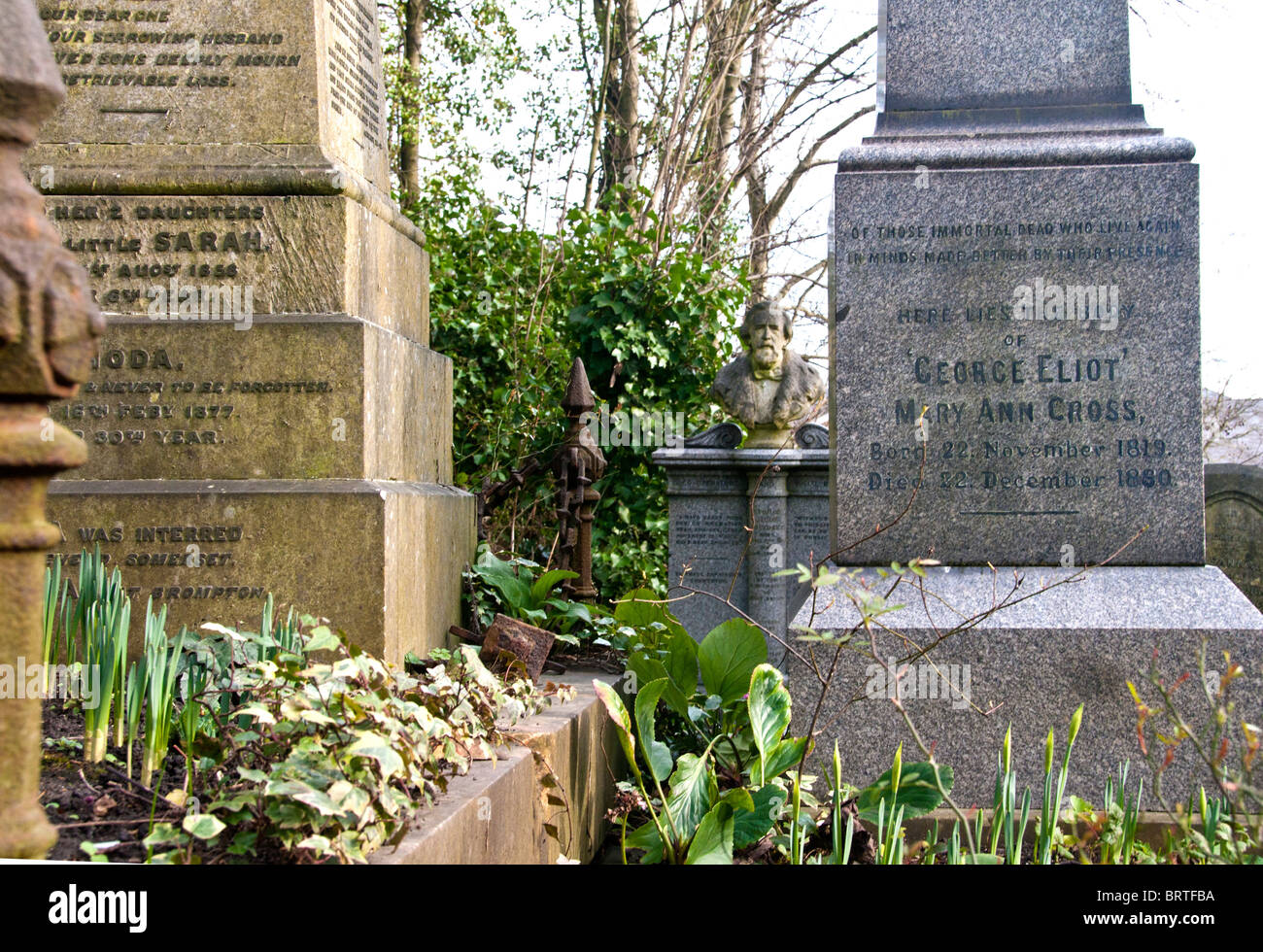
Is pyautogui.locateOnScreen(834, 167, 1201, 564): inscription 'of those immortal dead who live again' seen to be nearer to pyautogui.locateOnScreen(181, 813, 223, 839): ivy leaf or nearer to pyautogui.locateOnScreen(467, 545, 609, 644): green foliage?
pyautogui.locateOnScreen(467, 545, 609, 644): green foliage

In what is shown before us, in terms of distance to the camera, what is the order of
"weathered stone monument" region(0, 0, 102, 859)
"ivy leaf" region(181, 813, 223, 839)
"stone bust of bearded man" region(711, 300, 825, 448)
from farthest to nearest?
"stone bust of bearded man" region(711, 300, 825, 448) < "ivy leaf" region(181, 813, 223, 839) < "weathered stone monument" region(0, 0, 102, 859)

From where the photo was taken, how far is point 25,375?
1.47 meters

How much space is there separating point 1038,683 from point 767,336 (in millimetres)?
5628

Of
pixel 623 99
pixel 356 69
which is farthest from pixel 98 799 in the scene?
pixel 623 99

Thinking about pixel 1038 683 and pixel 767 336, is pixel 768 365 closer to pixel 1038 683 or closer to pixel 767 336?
pixel 767 336

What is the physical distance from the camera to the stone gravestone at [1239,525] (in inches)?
394

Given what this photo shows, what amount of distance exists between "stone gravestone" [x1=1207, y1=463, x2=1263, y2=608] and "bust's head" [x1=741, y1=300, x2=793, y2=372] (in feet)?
14.5

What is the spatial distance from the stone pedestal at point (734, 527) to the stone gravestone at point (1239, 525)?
4.23 metres

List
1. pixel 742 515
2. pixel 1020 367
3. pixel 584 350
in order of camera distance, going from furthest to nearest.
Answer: pixel 584 350
pixel 742 515
pixel 1020 367

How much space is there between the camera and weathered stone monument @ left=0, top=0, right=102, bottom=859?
146 cm

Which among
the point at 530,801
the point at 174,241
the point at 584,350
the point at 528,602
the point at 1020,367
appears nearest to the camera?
the point at 530,801

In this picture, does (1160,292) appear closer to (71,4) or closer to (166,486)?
(166,486)

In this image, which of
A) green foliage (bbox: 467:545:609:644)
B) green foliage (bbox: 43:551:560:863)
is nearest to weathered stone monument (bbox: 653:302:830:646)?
green foliage (bbox: 467:545:609:644)

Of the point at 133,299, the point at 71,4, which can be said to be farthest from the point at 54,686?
the point at 71,4
